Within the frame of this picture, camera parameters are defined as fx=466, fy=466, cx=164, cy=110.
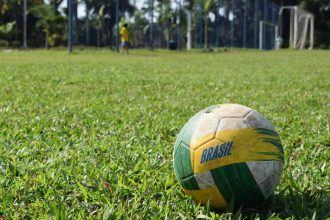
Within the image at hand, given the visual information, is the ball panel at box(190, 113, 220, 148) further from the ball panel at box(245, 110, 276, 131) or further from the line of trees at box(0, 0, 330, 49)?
the line of trees at box(0, 0, 330, 49)

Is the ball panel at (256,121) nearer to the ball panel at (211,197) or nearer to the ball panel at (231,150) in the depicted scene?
the ball panel at (231,150)

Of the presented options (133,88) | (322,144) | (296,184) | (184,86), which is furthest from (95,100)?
(296,184)

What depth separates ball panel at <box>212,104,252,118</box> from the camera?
254 cm

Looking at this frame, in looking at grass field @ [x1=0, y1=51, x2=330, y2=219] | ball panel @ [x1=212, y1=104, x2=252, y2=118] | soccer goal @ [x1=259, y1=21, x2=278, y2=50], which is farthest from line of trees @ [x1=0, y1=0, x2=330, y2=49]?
ball panel @ [x1=212, y1=104, x2=252, y2=118]

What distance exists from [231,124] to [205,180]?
1.08ft

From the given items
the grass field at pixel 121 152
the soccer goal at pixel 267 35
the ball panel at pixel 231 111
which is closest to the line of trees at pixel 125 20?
the soccer goal at pixel 267 35

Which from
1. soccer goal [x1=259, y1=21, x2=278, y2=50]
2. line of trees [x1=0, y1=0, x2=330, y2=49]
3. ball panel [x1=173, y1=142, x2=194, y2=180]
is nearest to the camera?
ball panel [x1=173, y1=142, x2=194, y2=180]

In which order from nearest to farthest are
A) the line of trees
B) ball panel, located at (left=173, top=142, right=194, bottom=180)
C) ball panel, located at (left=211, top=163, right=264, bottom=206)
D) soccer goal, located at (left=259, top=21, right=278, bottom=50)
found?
1. ball panel, located at (left=211, top=163, right=264, bottom=206)
2. ball panel, located at (left=173, top=142, right=194, bottom=180)
3. the line of trees
4. soccer goal, located at (left=259, top=21, right=278, bottom=50)

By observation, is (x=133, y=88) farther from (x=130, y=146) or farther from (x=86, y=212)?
(x=86, y=212)

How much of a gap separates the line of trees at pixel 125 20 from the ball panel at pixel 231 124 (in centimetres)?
2805

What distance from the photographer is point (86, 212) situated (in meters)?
2.48

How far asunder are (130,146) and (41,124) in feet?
4.36

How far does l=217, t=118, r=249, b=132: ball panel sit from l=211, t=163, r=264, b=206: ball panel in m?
0.21

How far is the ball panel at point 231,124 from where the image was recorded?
8.03 ft
